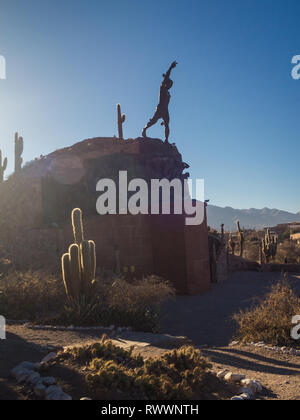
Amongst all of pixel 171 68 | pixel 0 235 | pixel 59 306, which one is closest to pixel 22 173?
pixel 0 235

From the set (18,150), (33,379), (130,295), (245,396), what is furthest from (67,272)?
(18,150)

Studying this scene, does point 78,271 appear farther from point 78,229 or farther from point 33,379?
point 33,379

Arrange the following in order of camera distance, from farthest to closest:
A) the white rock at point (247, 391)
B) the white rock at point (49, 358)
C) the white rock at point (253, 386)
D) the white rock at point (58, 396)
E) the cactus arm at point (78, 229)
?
the cactus arm at point (78, 229) < the white rock at point (49, 358) < the white rock at point (253, 386) < the white rock at point (247, 391) < the white rock at point (58, 396)

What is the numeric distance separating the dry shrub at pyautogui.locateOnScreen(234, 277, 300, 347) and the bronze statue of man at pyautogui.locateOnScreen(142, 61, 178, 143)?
15024 millimetres

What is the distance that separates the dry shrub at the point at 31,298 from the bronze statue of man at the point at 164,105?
13.9 metres

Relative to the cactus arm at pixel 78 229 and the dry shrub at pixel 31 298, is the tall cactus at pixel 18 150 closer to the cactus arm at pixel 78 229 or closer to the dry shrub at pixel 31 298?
the dry shrub at pixel 31 298

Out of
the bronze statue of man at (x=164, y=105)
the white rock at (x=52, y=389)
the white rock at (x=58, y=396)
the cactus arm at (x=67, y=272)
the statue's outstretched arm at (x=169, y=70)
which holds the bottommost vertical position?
the white rock at (x=58, y=396)

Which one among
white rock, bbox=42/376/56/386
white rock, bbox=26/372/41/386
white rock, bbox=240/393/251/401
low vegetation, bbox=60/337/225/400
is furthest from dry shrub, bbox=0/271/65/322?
white rock, bbox=240/393/251/401

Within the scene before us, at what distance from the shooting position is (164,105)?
21656 mm

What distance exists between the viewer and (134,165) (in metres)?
23.4

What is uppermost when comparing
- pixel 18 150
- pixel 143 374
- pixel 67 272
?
pixel 18 150

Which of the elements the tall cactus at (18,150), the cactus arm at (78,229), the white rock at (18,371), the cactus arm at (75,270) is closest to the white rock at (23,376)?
the white rock at (18,371)

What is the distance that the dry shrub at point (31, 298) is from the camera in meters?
9.74

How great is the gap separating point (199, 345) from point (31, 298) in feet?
16.2
